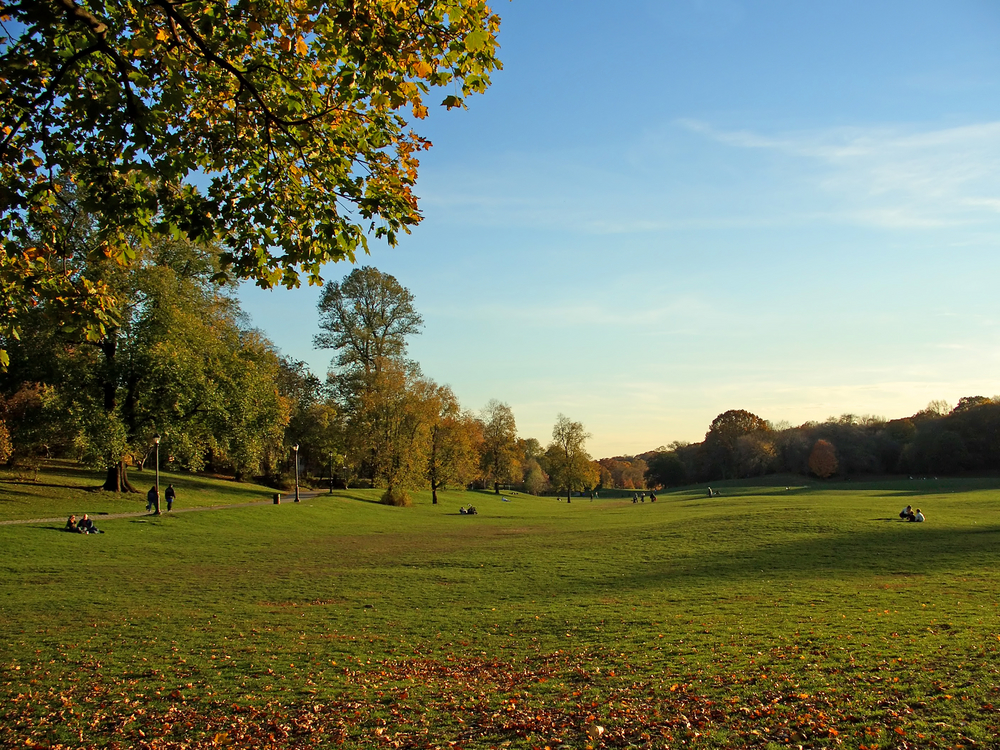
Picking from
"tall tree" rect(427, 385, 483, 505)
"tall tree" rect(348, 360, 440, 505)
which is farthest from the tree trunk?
"tall tree" rect(427, 385, 483, 505)

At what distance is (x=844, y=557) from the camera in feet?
67.2

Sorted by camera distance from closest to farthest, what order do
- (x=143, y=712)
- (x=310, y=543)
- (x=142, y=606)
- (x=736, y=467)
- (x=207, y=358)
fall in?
(x=143, y=712)
(x=142, y=606)
(x=310, y=543)
(x=207, y=358)
(x=736, y=467)

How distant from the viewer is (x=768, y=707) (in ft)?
23.4

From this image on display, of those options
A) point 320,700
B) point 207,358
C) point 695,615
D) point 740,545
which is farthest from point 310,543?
point 320,700

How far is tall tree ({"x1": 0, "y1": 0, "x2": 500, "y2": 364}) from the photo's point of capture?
7.08 m

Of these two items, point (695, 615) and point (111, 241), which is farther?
point (695, 615)

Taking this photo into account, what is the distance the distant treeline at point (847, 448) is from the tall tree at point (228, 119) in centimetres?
10925

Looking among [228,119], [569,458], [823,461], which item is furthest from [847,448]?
[228,119]

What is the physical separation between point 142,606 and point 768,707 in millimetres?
12827

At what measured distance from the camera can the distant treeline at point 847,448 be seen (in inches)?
3762

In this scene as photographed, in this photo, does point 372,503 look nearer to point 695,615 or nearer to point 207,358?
point 207,358

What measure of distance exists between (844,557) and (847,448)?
3906 inches

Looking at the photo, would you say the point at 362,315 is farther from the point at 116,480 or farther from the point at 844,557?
the point at 844,557

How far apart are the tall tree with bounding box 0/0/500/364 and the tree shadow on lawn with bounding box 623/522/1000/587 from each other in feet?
42.2
